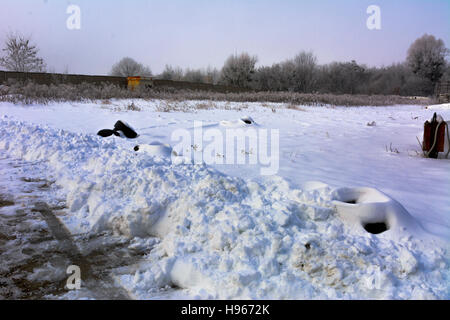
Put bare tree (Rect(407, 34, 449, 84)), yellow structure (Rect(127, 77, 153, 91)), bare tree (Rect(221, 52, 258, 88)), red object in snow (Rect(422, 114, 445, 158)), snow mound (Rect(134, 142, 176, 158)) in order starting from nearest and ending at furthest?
snow mound (Rect(134, 142, 176, 158)) < red object in snow (Rect(422, 114, 445, 158)) < yellow structure (Rect(127, 77, 153, 91)) < bare tree (Rect(221, 52, 258, 88)) < bare tree (Rect(407, 34, 449, 84))

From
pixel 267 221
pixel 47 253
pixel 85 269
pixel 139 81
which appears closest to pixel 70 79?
pixel 139 81

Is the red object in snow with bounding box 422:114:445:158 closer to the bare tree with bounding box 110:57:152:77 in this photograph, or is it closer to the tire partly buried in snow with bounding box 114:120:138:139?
the tire partly buried in snow with bounding box 114:120:138:139

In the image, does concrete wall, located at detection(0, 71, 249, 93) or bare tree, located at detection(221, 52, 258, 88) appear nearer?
concrete wall, located at detection(0, 71, 249, 93)

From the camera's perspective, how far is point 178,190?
379cm

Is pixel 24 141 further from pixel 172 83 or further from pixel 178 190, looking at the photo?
pixel 172 83

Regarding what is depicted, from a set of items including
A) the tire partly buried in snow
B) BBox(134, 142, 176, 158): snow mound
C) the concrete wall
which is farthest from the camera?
the concrete wall

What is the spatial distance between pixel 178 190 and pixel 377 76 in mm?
51728

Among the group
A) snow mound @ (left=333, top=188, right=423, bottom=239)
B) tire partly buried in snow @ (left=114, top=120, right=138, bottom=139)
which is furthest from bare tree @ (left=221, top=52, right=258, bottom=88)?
snow mound @ (left=333, top=188, right=423, bottom=239)

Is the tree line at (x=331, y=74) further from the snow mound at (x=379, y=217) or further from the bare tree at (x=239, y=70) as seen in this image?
the snow mound at (x=379, y=217)

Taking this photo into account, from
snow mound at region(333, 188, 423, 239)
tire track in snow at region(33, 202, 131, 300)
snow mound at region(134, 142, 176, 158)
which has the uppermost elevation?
snow mound at region(134, 142, 176, 158)

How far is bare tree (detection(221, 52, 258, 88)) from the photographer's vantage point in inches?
1539

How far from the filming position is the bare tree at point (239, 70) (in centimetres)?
3909

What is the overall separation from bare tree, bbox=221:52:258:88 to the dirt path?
3712 centimetres

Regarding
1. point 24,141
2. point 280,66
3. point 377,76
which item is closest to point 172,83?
point 280,66
